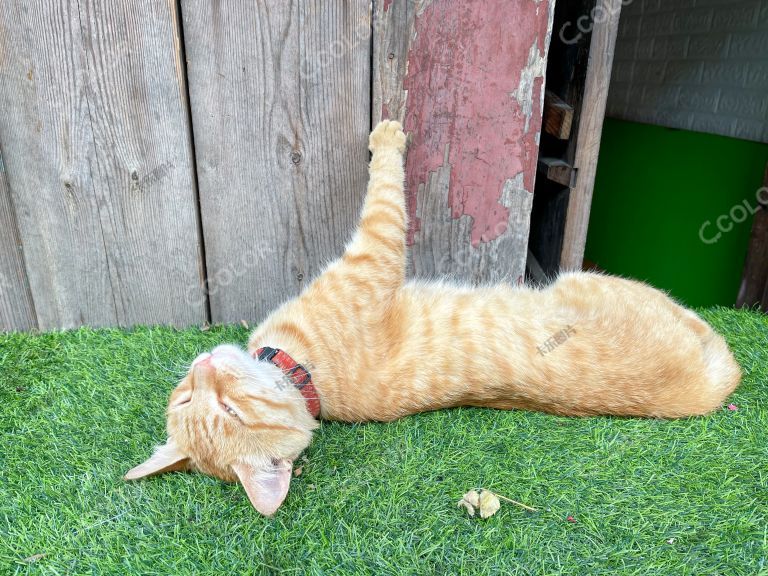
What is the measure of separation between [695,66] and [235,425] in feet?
14.8

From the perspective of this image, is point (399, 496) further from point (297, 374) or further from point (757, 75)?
point (757, 75)

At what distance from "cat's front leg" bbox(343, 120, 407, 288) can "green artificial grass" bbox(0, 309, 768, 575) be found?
0.63 meters

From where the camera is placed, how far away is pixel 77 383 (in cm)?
207

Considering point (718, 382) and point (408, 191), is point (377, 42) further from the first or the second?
point (718, 382)

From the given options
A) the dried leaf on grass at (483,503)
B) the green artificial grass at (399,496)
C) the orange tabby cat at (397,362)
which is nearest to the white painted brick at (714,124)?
the orange tabby cat at (397,362)

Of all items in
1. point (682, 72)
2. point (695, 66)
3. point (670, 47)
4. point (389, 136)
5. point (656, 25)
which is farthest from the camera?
point (656, 25)

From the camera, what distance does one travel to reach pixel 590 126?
2.38 m

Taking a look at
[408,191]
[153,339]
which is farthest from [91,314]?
[408,191]

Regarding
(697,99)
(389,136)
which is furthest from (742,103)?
(389,136)

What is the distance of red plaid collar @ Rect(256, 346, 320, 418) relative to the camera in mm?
1860

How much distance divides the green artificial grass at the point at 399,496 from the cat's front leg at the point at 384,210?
0.63 meters

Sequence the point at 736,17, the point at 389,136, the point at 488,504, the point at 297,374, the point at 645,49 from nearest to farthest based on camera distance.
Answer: the point at 488,504
the point at 297,374
the point at 389,136
the point at 736,17
the point at 645,49

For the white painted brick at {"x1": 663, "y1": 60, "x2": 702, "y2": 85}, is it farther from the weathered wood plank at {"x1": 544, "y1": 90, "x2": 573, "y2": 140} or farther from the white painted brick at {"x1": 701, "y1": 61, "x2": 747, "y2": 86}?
the weathered wood plank at {"x1": 544, "y1": 90, "x2": 573, "y2": 140}

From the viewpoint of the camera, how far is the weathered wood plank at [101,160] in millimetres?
1972
